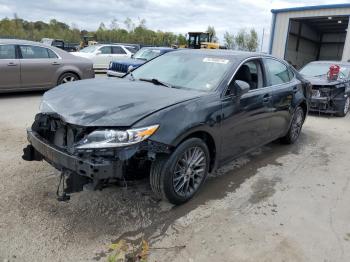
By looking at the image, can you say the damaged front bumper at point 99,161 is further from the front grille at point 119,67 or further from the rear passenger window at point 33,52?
the front grille at point 119,67

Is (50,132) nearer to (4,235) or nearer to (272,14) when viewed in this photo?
(4,235)

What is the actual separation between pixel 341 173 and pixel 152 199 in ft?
9.46

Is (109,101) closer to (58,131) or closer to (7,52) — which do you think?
(58,131)

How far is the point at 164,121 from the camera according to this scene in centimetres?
321

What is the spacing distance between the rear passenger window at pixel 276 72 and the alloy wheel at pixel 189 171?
1975 millimetres

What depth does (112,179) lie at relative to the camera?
3.07 m

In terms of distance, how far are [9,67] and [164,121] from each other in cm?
682

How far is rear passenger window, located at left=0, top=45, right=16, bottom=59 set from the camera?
8.53 metres

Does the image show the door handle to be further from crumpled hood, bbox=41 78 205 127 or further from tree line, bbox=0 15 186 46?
tree line, bbox=0 15 186 46

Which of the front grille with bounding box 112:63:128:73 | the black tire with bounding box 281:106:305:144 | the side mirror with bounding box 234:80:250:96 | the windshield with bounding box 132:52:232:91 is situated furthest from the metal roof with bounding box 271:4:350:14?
the side mirror with bounding box 234:80:250:96

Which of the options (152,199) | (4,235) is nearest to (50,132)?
(4,235)

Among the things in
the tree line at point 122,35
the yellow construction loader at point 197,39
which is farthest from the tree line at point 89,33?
the yellow construction loader at point 197,39

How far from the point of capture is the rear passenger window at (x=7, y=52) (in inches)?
336

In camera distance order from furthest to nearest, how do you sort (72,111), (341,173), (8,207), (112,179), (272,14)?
1. (272,14)
2. (341,173)
3. (8,207)
4. (72,111)
5. (112,179)
